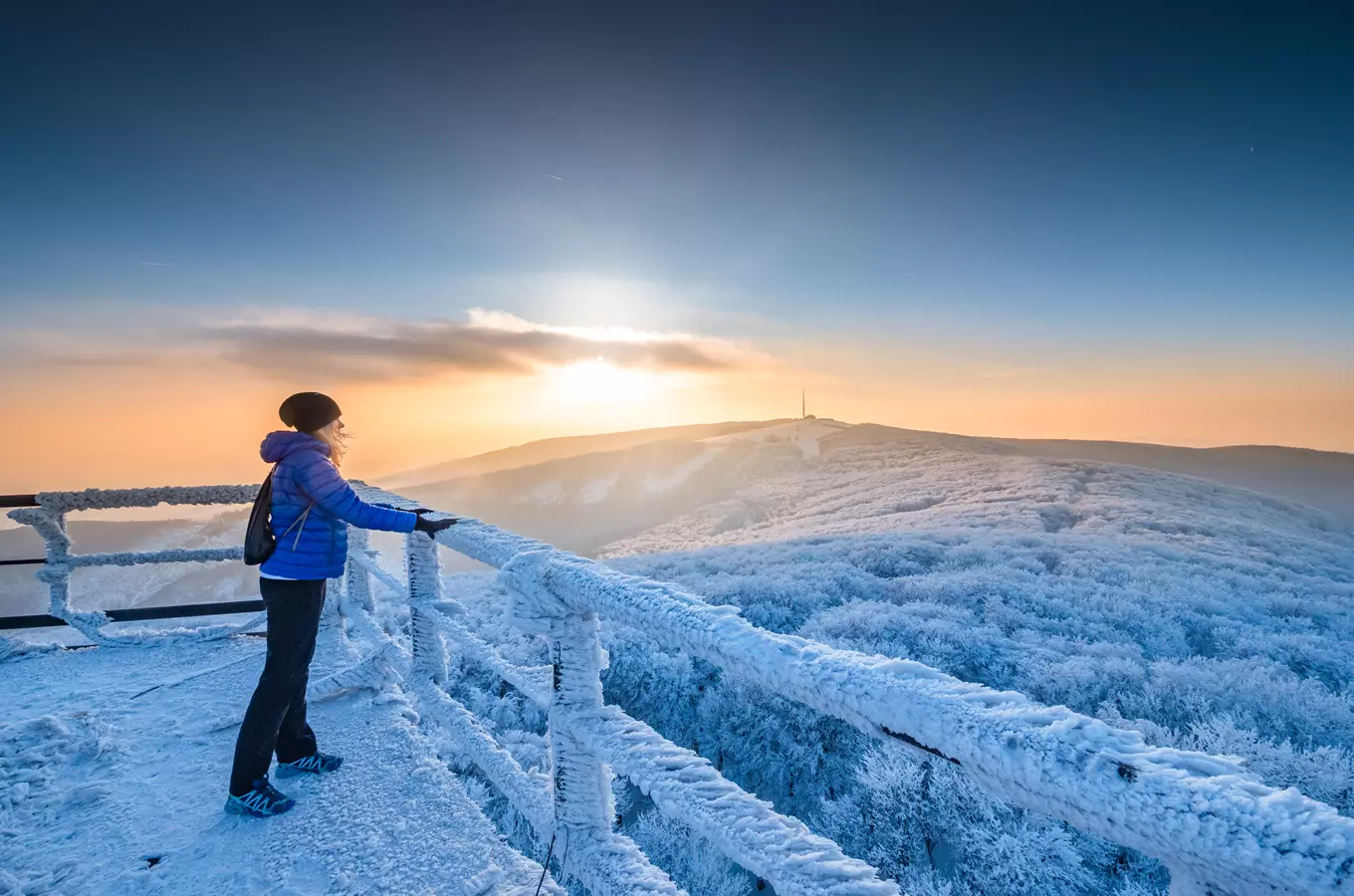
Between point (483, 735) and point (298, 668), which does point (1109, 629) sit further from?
point (298, 668)

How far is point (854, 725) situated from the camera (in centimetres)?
128

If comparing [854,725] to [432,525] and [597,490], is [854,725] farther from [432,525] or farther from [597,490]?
[597,490]

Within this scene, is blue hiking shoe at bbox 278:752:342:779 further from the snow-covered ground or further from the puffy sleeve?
the puffy sleeve

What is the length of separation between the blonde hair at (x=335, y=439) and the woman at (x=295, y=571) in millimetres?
14

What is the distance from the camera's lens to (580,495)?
49.7 metres

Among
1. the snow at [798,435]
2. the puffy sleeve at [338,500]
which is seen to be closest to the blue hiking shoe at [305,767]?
the puffy sleeve at [338,500]

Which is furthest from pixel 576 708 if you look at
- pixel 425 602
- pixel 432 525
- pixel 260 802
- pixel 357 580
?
pixel 357 580

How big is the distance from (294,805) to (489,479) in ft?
183

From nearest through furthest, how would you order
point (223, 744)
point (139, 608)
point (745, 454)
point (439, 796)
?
point (439, 796) → point (223, 744) → point (139, 608) → point (745, 454)

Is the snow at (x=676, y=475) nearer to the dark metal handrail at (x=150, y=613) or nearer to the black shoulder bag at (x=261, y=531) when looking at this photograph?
the dark metal handrail at (x=150, y=613)

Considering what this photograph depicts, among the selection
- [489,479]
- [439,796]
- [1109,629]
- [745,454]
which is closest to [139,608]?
[439,796]

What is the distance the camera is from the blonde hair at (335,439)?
11.4 ft

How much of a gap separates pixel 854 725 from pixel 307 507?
3.13 metres

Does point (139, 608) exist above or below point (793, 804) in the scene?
above
